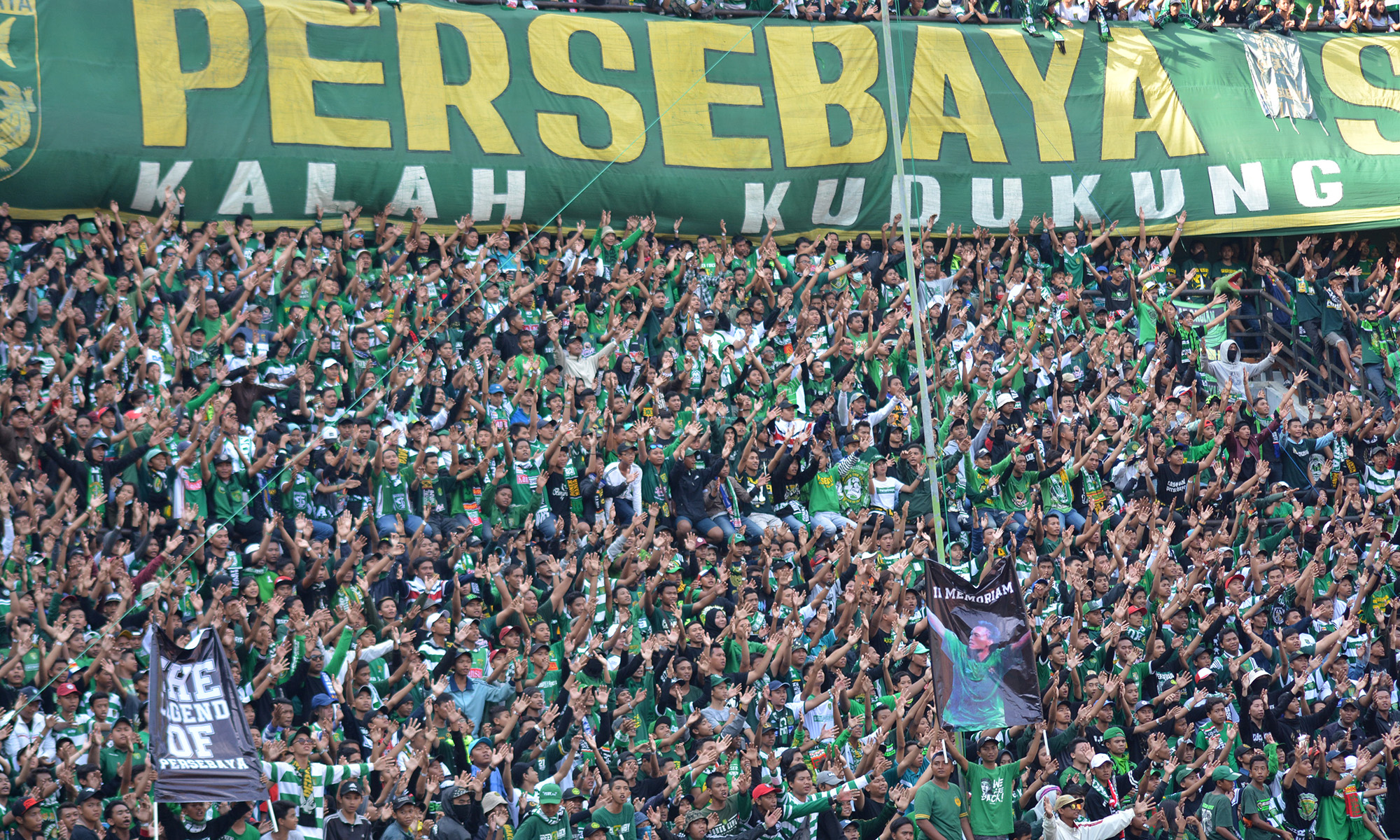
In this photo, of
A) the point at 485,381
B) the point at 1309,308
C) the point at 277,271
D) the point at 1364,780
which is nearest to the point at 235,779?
the point at 485,381

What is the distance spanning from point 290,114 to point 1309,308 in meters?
12.1

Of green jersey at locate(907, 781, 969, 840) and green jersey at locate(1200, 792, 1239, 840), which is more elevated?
green jersey at locate(907, 781, 969, 840)

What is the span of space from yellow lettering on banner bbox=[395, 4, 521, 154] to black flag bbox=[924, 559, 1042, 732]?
363 inches

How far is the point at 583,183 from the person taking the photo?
20.2m

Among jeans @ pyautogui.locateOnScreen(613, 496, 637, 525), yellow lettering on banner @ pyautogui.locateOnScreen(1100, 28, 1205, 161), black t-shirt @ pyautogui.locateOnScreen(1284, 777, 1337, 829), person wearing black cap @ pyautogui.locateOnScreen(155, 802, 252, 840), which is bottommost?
black t-shirt @ pyautogui.locateOnScreen(1284, 777, 1337, 829)

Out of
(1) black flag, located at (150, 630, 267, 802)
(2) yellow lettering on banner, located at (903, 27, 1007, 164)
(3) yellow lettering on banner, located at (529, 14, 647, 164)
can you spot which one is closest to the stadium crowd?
(1) black flag, located at (150, 630, 267, 802)

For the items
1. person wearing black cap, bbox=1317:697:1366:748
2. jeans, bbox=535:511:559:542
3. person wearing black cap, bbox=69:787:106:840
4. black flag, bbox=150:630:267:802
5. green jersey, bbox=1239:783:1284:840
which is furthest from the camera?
jeans, bbox=535:511:559:542

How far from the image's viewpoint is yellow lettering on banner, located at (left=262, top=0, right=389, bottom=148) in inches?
761

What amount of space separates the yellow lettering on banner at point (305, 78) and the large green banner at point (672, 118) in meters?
0.03

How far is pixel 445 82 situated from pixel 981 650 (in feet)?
33.6

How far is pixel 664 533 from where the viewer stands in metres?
15.4

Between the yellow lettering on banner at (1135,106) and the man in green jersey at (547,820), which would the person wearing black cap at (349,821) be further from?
the yellow lettering on banner at (1135,106)

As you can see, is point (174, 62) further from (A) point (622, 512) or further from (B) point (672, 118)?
(A) point (622, 512)

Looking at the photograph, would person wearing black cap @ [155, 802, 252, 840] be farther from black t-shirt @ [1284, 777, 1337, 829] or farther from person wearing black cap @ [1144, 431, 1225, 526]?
person wearing black cap @ [1144, 431, 1225, 526]
